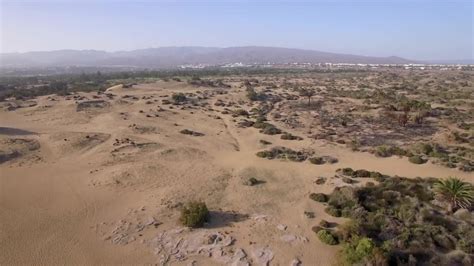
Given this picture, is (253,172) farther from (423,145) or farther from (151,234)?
(423,145)

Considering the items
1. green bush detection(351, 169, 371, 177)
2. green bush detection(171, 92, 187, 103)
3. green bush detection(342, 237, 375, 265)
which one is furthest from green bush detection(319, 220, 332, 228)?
green bush detection(171, 92, 187, 103)

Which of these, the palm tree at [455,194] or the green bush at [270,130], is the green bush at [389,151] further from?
the green bush at [270,130]

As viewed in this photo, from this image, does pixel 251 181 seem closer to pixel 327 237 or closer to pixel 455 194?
pixel 327 237

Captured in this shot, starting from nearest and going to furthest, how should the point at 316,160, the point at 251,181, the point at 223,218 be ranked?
the point at 223,218 < the point at 251,181 < the point at 316,160

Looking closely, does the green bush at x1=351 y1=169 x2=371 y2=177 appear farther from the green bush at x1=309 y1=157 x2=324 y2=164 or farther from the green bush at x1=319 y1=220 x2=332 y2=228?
the green bush at x1=319 y1=220 x2=332 y2=228

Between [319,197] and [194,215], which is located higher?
[194,215]

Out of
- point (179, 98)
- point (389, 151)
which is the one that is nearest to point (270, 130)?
point (389, 151)

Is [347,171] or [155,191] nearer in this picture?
[155,191]
